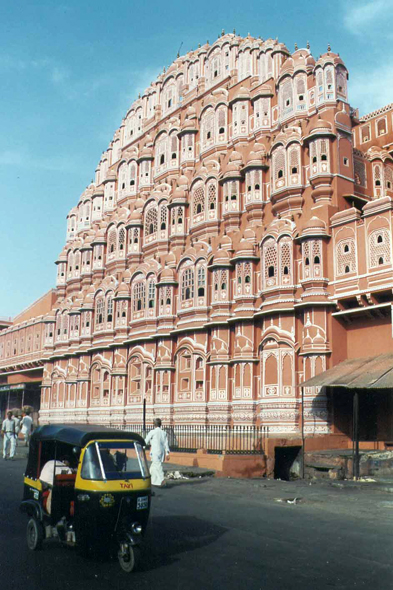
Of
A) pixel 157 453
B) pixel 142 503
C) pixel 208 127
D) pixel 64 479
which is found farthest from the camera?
pixel 208 127

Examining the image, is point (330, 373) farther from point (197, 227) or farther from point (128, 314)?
point (128, 314)

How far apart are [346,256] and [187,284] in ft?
32.1

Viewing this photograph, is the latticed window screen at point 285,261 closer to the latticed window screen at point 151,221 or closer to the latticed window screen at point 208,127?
the latticed window screen at point 208,127

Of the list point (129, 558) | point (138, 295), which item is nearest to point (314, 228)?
point (138, 295)

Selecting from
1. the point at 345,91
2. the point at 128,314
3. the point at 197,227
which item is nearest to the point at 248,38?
the point at 345,91

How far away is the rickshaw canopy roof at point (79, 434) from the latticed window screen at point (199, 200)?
913 inches

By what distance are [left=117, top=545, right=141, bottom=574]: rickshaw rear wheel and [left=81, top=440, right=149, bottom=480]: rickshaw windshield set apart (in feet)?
3.26

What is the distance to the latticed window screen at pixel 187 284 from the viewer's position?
30.0 m

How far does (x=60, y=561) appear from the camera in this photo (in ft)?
26.2

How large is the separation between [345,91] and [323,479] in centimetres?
A: 1862

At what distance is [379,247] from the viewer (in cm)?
2177

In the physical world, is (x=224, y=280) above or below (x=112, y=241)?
below

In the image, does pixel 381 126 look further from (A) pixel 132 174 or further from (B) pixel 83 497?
(B) pixel 83 497

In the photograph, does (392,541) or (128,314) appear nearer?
(392,541)
